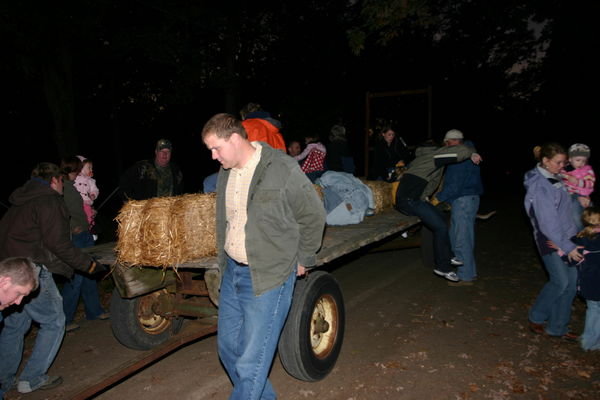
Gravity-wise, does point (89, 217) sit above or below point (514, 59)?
below

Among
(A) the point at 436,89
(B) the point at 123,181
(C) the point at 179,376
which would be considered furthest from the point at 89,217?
(A) the point at 436,89

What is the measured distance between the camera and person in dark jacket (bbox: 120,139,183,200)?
607 centimetres

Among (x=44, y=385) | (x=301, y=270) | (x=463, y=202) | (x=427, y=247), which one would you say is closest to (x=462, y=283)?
(x=427, y=247)

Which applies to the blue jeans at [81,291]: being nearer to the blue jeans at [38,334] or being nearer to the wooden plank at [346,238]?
the wooden plank at [346,238]

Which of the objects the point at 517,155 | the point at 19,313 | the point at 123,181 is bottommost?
the point at 517,155

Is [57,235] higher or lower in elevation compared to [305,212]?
lower

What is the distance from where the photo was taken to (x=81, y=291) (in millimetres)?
5707

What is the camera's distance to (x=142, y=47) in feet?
41.9

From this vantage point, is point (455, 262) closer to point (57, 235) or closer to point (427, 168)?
point (427, 168)

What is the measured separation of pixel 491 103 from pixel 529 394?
35.7 m

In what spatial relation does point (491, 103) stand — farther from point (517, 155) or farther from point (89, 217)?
point (89, 217)

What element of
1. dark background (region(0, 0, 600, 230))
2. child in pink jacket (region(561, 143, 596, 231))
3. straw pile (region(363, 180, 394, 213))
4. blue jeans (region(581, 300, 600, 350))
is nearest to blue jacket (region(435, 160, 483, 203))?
straw pile (region(363, 180, 394, 213))

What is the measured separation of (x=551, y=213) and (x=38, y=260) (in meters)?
5.08

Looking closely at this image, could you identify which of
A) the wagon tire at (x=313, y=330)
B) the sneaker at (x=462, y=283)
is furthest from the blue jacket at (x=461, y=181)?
the wagon tire at (x=313, y=330)
